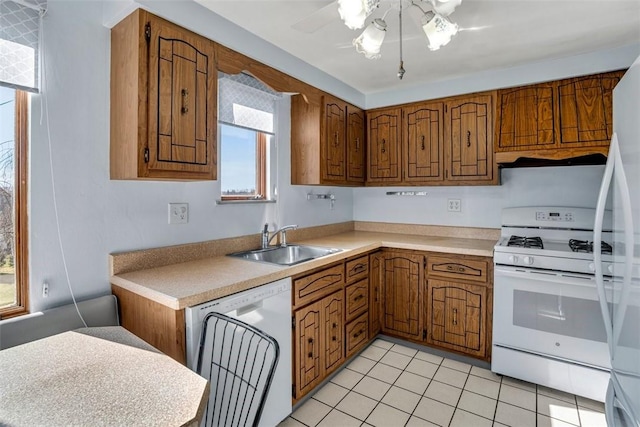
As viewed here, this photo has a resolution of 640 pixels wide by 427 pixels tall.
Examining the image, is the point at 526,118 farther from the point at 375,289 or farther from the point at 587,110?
the point at 375,289

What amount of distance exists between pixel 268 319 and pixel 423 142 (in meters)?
2.05

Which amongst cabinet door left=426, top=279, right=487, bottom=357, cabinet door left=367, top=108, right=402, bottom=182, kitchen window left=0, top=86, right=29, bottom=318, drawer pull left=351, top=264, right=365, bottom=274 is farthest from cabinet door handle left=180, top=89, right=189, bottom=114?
cabinet door left=426, top=279, right=487, bottom=357

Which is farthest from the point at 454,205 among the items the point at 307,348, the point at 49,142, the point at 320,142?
the point at 49,142

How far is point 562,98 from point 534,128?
0.85 feet

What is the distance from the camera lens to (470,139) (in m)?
2.68

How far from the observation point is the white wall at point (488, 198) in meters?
2.48

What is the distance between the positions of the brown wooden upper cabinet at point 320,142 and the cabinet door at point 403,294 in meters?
0.83

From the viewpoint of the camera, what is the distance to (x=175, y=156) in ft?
5.18

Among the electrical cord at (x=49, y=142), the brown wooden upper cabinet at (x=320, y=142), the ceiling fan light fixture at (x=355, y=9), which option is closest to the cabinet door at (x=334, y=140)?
the brown wooden upper cabinet at (x=320, y=142)

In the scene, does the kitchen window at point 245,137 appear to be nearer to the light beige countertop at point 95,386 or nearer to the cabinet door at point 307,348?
the cabinet door at point 307,348

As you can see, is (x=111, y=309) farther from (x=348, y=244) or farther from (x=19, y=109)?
(x=348, y=244)

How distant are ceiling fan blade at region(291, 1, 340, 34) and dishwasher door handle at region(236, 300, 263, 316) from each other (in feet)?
4.36

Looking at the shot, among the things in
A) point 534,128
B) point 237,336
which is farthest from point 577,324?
point 237,336

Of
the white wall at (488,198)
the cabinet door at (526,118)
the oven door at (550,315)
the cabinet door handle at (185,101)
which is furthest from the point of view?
the white wall at (488,198)
